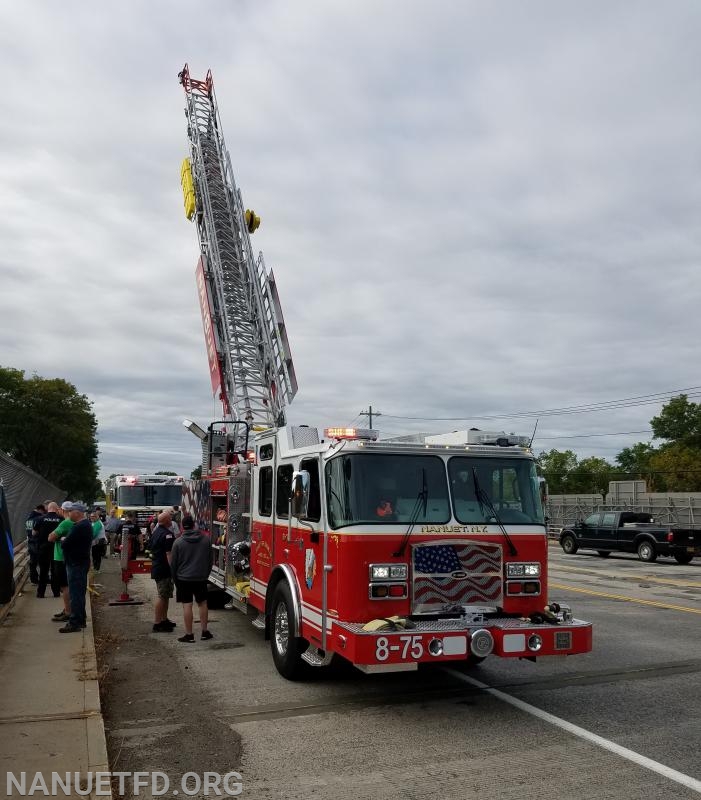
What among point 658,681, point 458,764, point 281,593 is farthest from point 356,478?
point 658,681

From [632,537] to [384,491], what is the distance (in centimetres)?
2147

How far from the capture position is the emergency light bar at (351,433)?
7133 mm

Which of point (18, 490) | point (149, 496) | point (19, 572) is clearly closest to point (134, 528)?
point (149, 496)

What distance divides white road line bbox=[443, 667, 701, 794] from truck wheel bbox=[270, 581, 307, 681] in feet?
5.71

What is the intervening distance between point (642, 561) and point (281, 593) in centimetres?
2072

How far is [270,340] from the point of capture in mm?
18797

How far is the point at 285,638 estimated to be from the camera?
7.67 m

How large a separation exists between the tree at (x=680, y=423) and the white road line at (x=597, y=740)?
6410cm

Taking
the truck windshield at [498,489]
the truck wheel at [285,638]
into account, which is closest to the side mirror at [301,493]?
the truck wheel at [285,638]

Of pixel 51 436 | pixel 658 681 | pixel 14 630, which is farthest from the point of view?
pixel 51 436

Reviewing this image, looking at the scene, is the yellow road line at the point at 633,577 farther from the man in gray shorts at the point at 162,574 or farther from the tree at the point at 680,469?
the tree at the point at 680,469

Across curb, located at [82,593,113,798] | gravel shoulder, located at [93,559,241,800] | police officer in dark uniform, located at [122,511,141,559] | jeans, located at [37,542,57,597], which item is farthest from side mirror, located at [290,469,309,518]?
police officer in dark uniform, located at [122,511,141,559]

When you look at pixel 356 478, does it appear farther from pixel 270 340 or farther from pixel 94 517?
pixel 94 517

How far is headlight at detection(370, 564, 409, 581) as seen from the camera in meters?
6.40
